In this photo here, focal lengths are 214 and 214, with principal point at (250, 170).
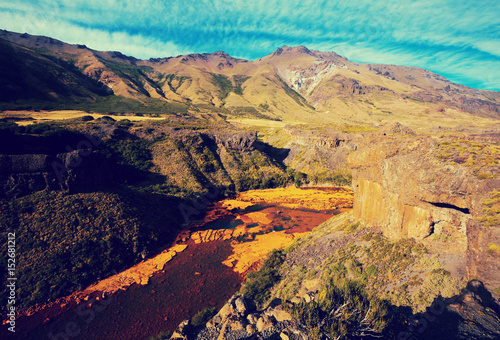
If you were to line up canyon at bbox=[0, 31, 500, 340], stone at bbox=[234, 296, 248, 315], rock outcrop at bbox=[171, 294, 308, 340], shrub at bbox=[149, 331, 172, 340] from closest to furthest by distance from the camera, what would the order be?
rock outcrop at bbox=[171, 294, 308, 340]
canyon at bbox=[0, 31, 500, 340]
stone at bbox=[234, 296, 248, 315]
shrub at bbox=[149, 331, 172, 340]

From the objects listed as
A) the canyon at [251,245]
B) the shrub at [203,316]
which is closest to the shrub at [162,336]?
the canyon at [251,245]

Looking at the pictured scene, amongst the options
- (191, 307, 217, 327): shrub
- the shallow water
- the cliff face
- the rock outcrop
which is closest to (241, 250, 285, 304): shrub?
the shallow water

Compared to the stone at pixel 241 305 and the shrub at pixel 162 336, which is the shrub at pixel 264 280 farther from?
the shrub at pixel 162 336

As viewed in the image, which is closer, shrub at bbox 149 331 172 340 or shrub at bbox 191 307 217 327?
shrub at bbox 149 331 172 340

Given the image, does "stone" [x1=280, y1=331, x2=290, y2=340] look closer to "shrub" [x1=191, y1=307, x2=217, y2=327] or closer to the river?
"shrub" [x1=191, y1=307, x2=217, y2=327]

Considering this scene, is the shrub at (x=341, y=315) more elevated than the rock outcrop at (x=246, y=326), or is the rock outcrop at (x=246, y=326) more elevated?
the shrub at (x=341, y=315)

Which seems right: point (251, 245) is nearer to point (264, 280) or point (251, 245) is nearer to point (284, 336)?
point (264, 280)

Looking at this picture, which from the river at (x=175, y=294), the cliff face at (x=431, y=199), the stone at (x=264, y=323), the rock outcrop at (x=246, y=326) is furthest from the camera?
the river at (x=175, y=294)

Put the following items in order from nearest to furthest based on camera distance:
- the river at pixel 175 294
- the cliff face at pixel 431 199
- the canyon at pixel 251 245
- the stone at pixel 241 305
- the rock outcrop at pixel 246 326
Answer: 1. the rock outcrop at pixel 246 326
2. the canyon at pixel 251 245
3. the cliff face at pixel 431 199
4. the stone at pixel 241 305
5. the river at pixel 175 294

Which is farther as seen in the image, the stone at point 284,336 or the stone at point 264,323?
the stone at point 264,323

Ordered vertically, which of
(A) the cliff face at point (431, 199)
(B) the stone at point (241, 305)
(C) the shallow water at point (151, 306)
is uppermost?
(A) the cliff face at point (431, 199)
